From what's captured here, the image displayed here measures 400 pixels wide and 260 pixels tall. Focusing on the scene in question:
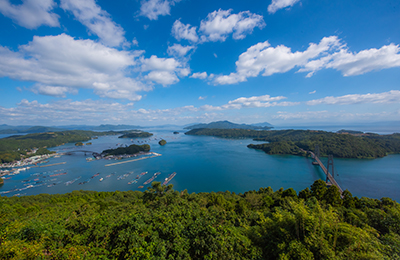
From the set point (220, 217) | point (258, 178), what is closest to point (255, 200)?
point (220, 217)

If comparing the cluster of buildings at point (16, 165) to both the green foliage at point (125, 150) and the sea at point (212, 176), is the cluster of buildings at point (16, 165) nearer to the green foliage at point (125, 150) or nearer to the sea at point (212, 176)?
the sea at point (212, 176)

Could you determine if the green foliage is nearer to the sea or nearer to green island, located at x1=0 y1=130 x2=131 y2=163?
the sea

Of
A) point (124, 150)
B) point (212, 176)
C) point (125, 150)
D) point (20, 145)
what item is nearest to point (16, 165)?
point (124, 150)

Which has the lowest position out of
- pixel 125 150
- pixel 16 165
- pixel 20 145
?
pixel 16 165

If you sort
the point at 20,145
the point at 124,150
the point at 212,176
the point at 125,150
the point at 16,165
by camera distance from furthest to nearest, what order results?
1. the point at 20,145
2. the point at 125,150
3. the point at 124,150
4. the point at 16,165
5. the point at 212,176

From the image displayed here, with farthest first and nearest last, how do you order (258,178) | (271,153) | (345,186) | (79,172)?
(271,153) < (79,172) < (258,178) < (345,186)

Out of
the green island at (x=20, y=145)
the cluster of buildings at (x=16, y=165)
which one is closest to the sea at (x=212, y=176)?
the cluster of buildings at (x=16, y=165)

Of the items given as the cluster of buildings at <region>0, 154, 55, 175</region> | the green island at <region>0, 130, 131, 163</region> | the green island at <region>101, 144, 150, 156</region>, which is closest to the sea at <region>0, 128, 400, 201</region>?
the cluster of buildings at <region>0, 154, 55, 175</region>

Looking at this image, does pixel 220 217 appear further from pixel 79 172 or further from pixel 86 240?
pixel 79 172

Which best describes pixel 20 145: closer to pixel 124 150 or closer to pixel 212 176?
pixel 124 150

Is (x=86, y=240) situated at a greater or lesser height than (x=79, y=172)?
greater

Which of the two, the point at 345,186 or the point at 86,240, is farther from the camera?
the point at 345,186
